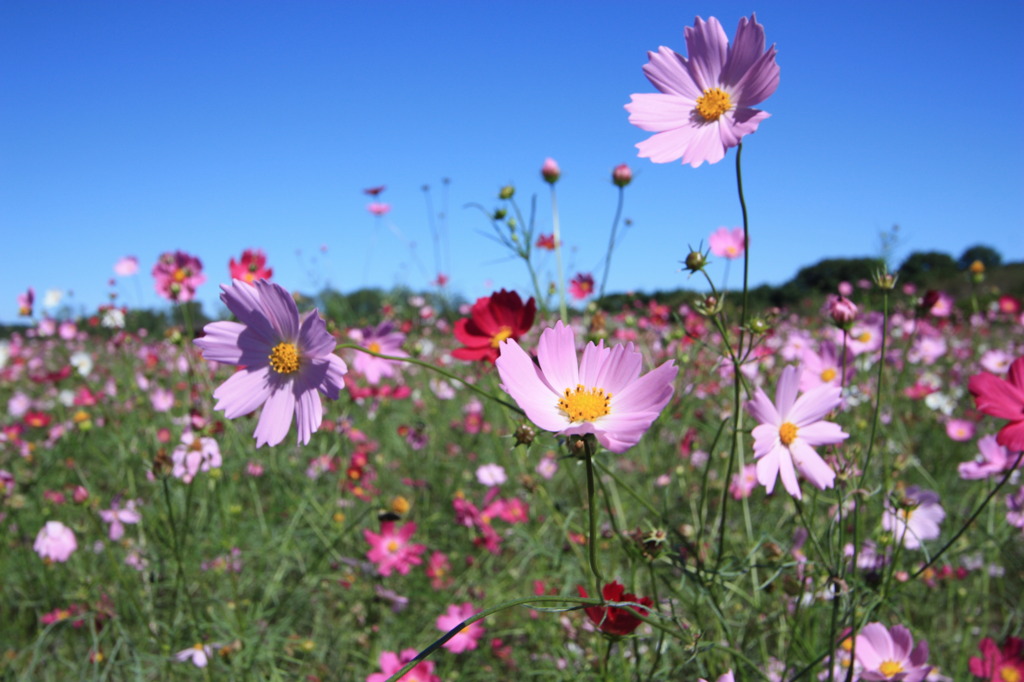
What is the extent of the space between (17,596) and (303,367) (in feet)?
5.59

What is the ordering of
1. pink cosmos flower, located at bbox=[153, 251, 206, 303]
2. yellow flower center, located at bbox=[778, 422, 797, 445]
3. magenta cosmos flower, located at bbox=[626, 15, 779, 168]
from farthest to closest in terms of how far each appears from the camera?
1. pink cosmos flower, located at bbox=[153, 251, 206, 303]
2. yellow flower center, located at bbox=[778, 422, 797, 445]
3. magenta cosmos flower, located at bbox=[626, 15, 779, 168]

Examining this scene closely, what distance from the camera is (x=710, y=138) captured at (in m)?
0.69

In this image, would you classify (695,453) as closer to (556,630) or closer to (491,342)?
(556,630)

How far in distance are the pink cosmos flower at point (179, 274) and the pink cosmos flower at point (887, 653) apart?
1.75 m

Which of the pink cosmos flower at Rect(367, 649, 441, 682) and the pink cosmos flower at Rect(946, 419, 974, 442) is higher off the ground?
the pink cosmos flower at Rect(946, 419, 974, 442)

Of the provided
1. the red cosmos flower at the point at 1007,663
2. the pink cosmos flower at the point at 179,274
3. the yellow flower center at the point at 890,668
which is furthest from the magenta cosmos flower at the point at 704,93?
the pink cosmos flower at the point at 179,274

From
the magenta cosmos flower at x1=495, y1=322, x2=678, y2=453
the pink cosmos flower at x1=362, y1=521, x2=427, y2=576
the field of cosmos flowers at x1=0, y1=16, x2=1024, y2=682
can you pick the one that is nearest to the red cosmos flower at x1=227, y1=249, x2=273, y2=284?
the field of cosmos flowers at x1=0, y1=16, x2=1024, y2=682

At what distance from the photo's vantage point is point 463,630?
4.43ft

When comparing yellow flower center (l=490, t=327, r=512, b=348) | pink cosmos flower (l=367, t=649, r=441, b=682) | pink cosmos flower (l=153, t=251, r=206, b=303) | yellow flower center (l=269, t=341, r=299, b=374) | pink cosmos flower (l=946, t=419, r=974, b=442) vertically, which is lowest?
pink cosmos flower (l=367, t=649, r=441, b=682)

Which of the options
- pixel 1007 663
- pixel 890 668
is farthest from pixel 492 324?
pixel 1007 663

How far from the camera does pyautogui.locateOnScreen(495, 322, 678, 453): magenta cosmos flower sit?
0.56 metres

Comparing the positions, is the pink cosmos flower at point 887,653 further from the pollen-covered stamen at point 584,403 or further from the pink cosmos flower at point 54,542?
the pink cosmos flower at point 54,542

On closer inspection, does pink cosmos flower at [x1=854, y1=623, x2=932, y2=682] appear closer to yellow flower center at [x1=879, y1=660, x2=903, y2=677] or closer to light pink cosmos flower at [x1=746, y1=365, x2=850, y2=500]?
yellow flower center at [x1=879, y1=660, x2=903, y2=677]

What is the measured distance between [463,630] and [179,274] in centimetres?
126
